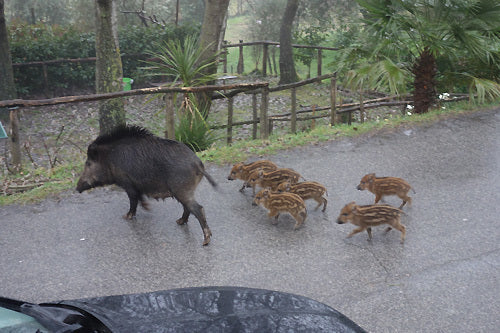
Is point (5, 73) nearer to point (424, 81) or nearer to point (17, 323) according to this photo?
point (424, 81)

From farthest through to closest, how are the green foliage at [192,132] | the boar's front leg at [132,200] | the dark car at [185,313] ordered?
the green foliage at [192,132], the boar's front leg at [132,200], the dark car at [185,313]

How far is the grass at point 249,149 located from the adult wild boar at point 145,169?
102 centimetres

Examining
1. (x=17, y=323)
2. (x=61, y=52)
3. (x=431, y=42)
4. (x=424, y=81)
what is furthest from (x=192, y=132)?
(x=61, y=52)

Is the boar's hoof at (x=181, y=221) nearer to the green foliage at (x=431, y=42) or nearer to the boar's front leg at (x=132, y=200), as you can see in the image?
the boar's front leg at (x=132, y=200)

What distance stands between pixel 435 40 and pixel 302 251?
18.6 feet

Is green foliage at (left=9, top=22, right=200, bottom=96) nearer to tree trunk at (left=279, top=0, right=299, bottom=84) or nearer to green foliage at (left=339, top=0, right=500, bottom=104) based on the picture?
tree trunk at (left=279, top=0, right=299, bottom=84)

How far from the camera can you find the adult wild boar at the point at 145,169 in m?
5.95

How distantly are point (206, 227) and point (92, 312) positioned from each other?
2.95m

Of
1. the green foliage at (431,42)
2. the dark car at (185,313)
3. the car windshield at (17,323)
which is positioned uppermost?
the green foliage at (431,42)

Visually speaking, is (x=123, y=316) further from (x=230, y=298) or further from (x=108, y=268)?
(x=108, y=268)

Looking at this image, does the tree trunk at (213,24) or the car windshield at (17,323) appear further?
the tree trunk at (213,24)

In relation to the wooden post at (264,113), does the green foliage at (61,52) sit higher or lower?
higher

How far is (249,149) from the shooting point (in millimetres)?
8734

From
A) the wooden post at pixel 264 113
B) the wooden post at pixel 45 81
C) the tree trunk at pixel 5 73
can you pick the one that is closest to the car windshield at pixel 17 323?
the wooden post at pixel 264 113
